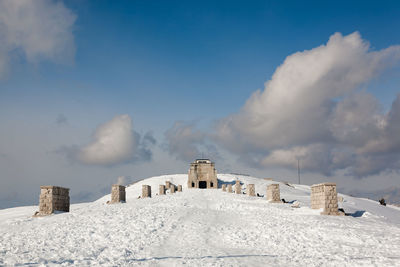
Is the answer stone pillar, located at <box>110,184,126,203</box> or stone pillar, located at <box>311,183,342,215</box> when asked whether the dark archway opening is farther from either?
stone pillar, located at <box>311,183,342,215</box>

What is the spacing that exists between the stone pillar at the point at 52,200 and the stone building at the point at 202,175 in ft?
126

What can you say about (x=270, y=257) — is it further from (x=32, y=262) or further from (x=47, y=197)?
(x=47, y=197)

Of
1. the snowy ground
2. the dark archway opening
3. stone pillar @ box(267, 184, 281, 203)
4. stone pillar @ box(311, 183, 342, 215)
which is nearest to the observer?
the snowy ground

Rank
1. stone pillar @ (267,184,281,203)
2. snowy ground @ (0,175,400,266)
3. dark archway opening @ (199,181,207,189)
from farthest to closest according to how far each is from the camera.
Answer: dark archway opening @ (199,181,207,189) < stone pillar @ (267,184,281,203) < snowy ground @ (0,175,400,266)

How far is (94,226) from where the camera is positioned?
469 inches

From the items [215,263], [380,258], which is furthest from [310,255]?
[215,263]

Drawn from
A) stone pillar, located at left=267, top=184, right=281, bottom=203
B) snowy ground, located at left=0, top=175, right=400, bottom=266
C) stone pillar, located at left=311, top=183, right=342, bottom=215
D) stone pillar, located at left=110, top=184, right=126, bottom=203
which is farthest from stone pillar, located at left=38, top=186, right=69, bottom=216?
stone pillar, located at left=311, top=183, right=342, bottom=215

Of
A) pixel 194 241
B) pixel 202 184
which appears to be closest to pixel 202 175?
pixel 202 184

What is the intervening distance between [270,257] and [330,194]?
1068 centimetres

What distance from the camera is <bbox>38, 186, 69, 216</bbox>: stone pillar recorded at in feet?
53.4

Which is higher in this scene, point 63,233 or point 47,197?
point 47,197

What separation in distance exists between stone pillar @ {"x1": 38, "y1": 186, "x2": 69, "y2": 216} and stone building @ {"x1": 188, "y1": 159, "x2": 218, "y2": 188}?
38424 mm

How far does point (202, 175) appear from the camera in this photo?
57500mm

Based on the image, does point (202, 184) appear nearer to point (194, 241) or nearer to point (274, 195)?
point (274, 195)
